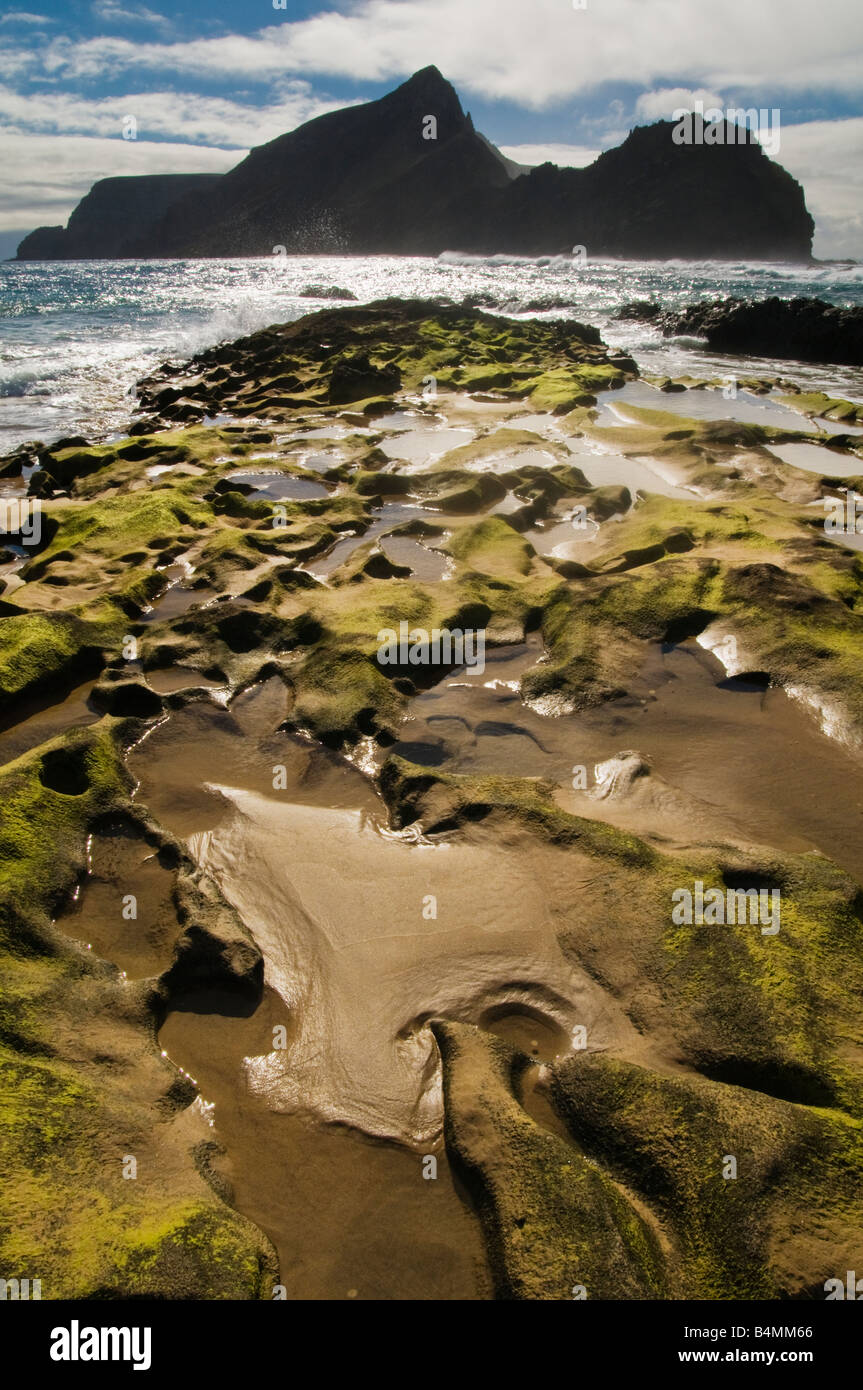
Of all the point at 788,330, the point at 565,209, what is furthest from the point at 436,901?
the point at 565,209

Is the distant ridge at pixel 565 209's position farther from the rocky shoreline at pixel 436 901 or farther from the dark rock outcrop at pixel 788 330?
the rocky shoreline at pixel 436 901

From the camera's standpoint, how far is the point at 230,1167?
166 inches

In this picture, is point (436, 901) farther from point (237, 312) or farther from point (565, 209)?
point (565, 209)

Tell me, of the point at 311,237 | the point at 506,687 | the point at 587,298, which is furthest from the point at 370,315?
the point at 311,237

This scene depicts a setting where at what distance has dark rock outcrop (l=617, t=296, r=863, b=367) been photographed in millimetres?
33156

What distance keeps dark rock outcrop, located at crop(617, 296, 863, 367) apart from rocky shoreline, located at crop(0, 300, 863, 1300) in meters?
25.5

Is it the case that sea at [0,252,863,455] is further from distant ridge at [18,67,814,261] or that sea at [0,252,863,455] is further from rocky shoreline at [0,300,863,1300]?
distant ridge at [18,67,814,261]

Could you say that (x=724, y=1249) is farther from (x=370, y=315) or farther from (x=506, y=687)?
(x=370, y=315)

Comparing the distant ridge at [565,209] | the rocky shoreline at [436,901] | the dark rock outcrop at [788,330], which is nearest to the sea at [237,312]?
the dark rock outcrop at [788,330]

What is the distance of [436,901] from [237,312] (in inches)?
2400

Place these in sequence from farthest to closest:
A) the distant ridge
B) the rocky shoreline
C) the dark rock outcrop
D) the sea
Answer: the distant ridge → the dark rock outcrop → the sea → the rocky shoreline

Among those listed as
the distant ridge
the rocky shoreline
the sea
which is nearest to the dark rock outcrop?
the sea

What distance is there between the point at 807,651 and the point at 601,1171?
6.49 m

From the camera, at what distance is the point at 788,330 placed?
116 feet
